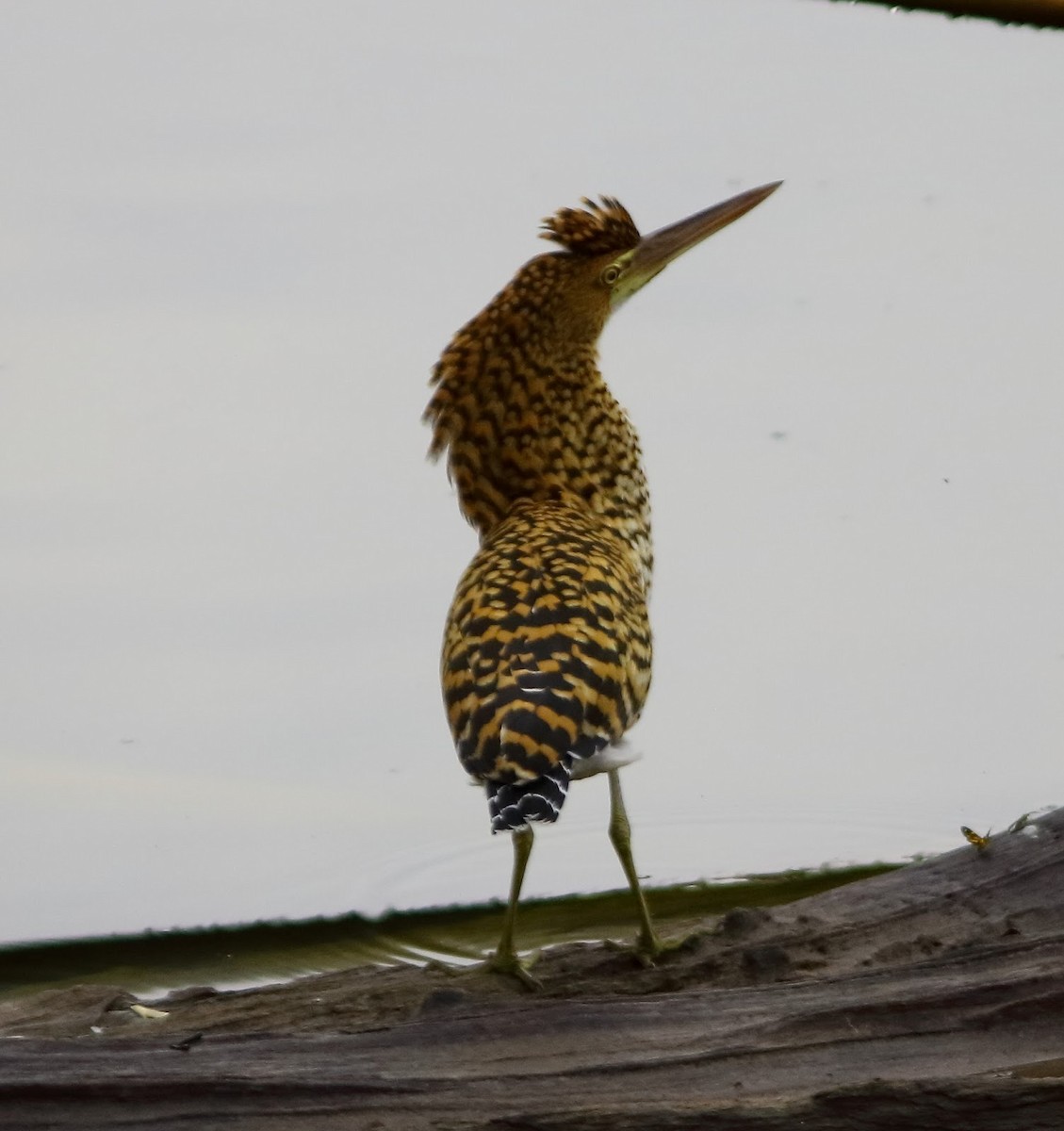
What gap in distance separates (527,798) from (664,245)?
209cm

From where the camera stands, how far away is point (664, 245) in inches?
203

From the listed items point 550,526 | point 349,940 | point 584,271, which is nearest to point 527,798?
point 550,526

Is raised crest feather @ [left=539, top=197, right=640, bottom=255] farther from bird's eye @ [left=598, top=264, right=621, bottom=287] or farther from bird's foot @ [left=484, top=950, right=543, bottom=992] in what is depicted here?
bird's foot @ [left=484, top=950, right=543, bottom=992]

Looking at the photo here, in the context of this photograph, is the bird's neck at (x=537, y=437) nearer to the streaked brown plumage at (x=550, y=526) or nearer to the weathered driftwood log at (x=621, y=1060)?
the streaked brown plumage at (x=550, y=526)

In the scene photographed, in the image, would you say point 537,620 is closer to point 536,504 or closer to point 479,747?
point 479,747

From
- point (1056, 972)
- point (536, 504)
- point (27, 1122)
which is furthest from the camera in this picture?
point (536, 504)

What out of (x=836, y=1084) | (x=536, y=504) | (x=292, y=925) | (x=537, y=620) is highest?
(x=536, y=504)

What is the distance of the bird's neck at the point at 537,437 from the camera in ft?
15.9

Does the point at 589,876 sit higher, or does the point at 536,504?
the point at 536,504

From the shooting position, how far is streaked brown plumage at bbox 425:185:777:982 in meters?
3.68

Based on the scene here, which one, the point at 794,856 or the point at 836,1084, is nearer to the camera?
the point at 836,1084

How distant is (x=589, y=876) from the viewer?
17.2 feet

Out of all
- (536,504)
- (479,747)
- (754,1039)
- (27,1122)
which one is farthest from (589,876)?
(27,1122)

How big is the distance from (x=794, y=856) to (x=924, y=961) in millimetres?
1937
